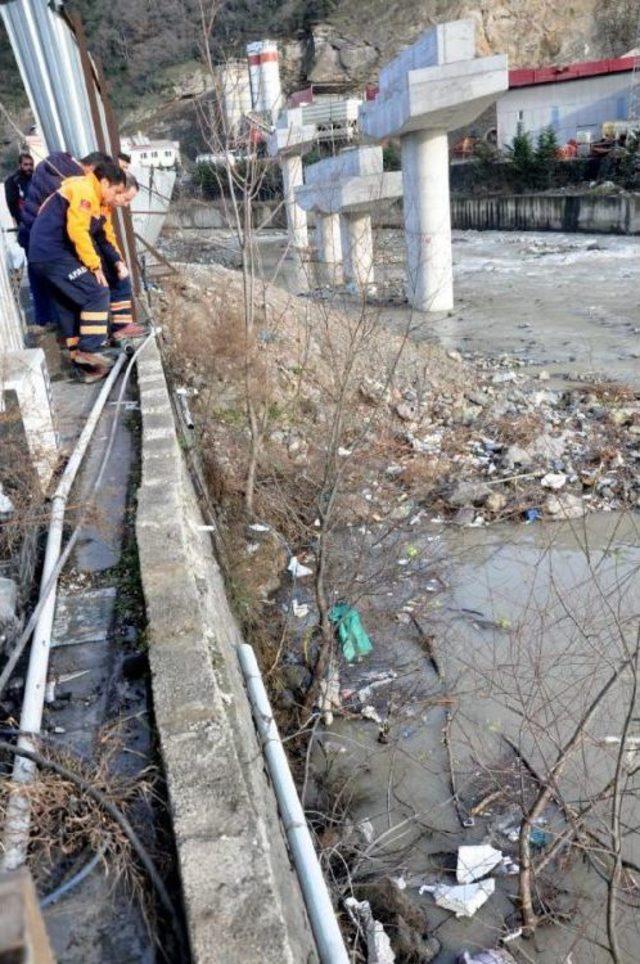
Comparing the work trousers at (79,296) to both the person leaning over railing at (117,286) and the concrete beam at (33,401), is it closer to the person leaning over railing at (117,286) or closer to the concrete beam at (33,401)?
the person leaning over railing at (117,286)

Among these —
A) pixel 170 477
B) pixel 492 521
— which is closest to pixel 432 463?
pixel 492 521

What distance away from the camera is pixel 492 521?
687cm

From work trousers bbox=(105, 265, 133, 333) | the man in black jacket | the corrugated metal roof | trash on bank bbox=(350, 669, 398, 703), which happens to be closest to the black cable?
trash on bank bbox=(350, 669, 398, 703)

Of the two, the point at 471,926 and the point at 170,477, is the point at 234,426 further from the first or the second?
the point at 471,926

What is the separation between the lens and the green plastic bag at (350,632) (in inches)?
189

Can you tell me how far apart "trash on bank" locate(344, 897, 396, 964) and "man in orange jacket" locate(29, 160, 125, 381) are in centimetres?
395

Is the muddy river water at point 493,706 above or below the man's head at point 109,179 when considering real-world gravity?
below

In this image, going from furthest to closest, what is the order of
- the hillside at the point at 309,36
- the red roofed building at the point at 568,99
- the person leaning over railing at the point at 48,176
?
the hillside at the point at 309,36 → the red roofed building at the point at 568,99 → the person leaning over railing at the point at 48,176

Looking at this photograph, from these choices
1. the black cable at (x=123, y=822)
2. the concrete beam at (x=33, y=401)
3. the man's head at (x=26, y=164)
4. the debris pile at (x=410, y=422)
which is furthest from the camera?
the man's head at (x=26, y=164)

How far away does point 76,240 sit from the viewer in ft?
17.4

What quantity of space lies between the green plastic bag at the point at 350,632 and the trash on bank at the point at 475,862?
155 centimetres

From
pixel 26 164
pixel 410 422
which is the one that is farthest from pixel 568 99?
pixel 26 164

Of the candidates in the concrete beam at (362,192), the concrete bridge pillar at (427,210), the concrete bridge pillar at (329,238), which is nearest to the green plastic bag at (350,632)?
the concrete bridge pillar at (427,210)

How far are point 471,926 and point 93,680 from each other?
1906 millimetres
